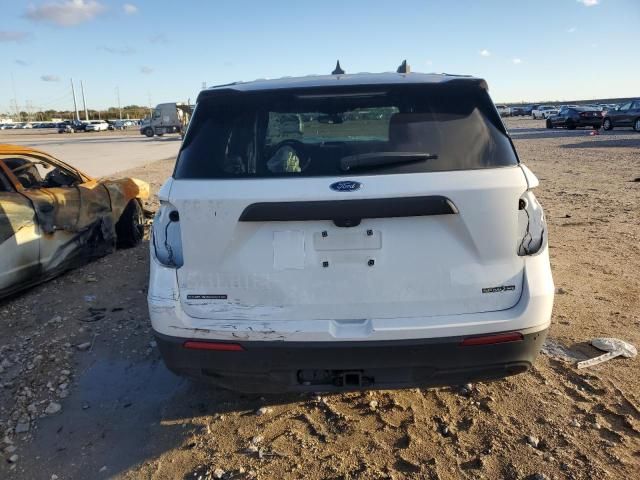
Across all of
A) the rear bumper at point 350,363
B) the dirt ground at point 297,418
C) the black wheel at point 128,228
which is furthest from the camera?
the black wheel at point 128,228

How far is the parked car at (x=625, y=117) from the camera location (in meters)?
28.3

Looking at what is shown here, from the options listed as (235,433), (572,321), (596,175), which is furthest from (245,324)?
(596,175)

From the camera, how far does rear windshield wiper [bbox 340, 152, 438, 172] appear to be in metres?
2.42

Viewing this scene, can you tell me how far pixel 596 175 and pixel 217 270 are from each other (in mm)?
13006

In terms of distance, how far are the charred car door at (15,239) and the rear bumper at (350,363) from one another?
9.98 feet

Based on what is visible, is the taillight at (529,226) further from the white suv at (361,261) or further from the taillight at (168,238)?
the taillight at (168,238)

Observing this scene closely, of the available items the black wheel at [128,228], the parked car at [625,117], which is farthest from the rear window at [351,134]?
the parked car at [625,117]

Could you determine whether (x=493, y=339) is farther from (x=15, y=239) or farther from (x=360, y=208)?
(x=15, y=239)

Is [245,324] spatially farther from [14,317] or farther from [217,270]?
[14,317]

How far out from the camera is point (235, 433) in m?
3.04

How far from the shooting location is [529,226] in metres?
2.47

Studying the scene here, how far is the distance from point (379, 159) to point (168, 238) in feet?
3.60

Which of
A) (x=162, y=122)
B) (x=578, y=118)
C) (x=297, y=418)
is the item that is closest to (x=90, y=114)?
(x=162, y=122)

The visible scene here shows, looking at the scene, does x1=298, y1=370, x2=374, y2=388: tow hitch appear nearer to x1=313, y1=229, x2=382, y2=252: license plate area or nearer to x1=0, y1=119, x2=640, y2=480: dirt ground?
x1=0, y1=119, x2=640, y2=480: dirt ground
